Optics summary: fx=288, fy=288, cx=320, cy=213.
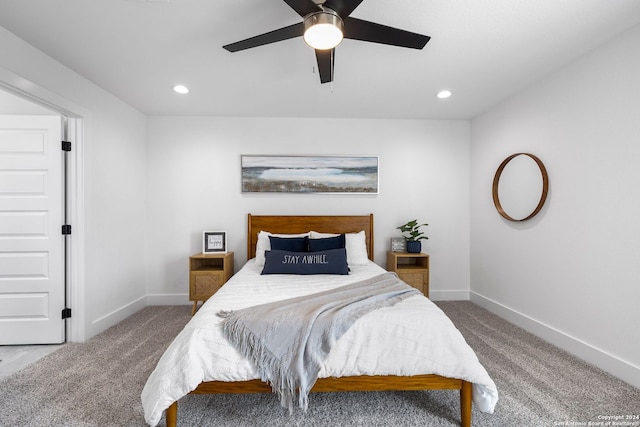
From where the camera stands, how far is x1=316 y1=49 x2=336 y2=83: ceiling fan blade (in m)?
1.86

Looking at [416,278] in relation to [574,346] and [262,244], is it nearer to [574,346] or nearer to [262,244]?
[574,346]

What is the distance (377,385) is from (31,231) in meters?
3.29

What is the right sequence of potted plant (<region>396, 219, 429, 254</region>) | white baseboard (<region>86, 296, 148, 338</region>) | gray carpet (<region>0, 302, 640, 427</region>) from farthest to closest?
1. potted plant (<region>396, 219, 429, 254</region>)
2. white baseboard (<region>86, 296, 148, 338</region>)
3. gray carpet (<region>0, 302, 640, 427</region>)

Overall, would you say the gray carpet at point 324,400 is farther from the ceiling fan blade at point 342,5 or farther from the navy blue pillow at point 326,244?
the ceiling fan blade at point 342,5

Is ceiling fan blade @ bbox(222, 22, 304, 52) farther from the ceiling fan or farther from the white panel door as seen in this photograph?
the white panel door

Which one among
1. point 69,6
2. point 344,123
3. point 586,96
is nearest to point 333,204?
point 344,123

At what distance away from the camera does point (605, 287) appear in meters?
2.25

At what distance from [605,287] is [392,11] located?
2.61 metres

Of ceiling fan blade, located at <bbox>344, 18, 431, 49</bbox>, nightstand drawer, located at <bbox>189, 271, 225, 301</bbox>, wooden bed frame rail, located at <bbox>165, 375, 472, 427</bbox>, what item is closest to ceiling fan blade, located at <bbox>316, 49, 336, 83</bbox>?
ceiling fan blade, located at <bbox>344, 18, 431, 49</bbox>

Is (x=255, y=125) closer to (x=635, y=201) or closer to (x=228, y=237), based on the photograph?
(x=228, y=237)

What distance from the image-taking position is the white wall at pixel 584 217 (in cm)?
208

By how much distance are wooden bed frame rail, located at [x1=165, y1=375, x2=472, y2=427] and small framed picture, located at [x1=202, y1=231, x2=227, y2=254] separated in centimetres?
229

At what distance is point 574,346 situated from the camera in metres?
2.47

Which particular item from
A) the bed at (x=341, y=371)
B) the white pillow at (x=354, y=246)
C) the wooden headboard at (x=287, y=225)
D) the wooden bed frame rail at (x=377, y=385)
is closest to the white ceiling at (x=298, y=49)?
the wooden headboard at (x=287, y=225)
